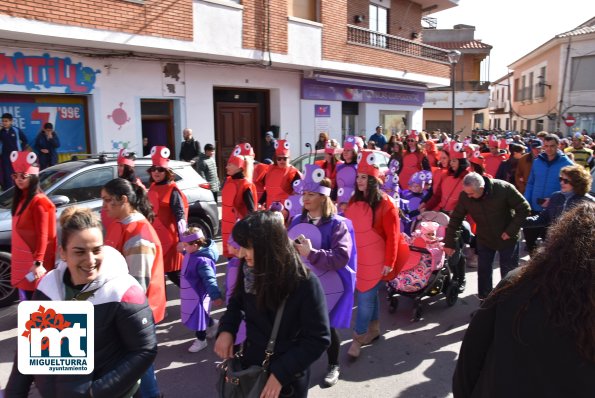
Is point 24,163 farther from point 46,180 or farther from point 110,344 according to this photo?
point 110,344

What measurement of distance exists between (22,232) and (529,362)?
14.2 feet

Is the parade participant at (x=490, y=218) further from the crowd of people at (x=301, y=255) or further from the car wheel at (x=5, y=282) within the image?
the car wheel at (x=5, y=282)

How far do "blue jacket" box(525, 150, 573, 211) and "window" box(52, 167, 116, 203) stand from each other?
6.06 meters

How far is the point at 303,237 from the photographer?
11.2 ft

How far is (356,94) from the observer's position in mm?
17953

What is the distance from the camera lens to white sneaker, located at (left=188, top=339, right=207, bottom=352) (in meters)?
4.73

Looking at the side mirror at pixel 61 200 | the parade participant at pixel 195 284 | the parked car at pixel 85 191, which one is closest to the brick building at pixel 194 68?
the parked car at pixel 85 191

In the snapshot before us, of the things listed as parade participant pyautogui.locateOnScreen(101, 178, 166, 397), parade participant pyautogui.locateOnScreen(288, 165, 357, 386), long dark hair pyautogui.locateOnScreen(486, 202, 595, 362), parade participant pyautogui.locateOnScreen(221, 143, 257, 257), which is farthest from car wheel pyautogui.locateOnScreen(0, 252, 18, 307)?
long dark hair pyautogui.locateOnScreen(486, 202, 595, 362)

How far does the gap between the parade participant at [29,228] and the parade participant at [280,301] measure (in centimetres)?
280

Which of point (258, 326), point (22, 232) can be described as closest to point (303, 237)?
point (258, 326)

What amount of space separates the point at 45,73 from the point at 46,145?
149 centimetres

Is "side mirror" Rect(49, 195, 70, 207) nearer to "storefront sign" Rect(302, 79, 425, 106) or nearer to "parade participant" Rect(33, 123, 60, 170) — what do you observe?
"parade participant" Rect(33, 123, 60, 170)

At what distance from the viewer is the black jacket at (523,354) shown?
153 centimetres

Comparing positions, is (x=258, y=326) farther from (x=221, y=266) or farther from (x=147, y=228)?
(x=221, y=266)
